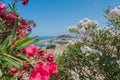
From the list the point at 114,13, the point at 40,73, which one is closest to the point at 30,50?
the point at 40,73

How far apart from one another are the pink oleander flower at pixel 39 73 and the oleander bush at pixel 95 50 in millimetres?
3037

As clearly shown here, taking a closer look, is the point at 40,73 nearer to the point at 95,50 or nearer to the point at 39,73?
the point at 39,73

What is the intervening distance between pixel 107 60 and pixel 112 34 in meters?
0.43

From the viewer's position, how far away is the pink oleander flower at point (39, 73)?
2095mm

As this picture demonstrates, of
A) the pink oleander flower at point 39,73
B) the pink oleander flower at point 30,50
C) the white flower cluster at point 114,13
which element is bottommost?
the pink oleander flower at point 39,73

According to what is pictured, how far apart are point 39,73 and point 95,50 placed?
3914mm

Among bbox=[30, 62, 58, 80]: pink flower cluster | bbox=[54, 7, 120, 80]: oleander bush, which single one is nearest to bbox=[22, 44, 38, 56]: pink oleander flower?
bbox=[30, 62, 58, 80]: pink flower cluster

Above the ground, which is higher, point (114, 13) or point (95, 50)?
point (114, 13)

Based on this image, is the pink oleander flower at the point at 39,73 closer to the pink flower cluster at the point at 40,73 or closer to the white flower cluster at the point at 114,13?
the pink flower cluster at the point at 40,73

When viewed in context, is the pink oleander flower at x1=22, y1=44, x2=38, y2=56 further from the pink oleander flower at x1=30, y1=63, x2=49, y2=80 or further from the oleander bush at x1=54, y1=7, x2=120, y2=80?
the oleander bush at x1=54, y1=7, x2=120, y2=80

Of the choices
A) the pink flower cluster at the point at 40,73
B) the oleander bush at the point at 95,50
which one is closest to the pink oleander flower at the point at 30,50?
the pink flower cluster at the point at 40,73

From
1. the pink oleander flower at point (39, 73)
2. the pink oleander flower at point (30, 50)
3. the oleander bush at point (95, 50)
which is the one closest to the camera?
the pink oleander flower at point (39, 73)

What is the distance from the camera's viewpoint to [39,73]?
2.12 meters

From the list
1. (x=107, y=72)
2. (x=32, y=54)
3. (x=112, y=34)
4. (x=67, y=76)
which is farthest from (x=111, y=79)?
(x=32, y=54)
